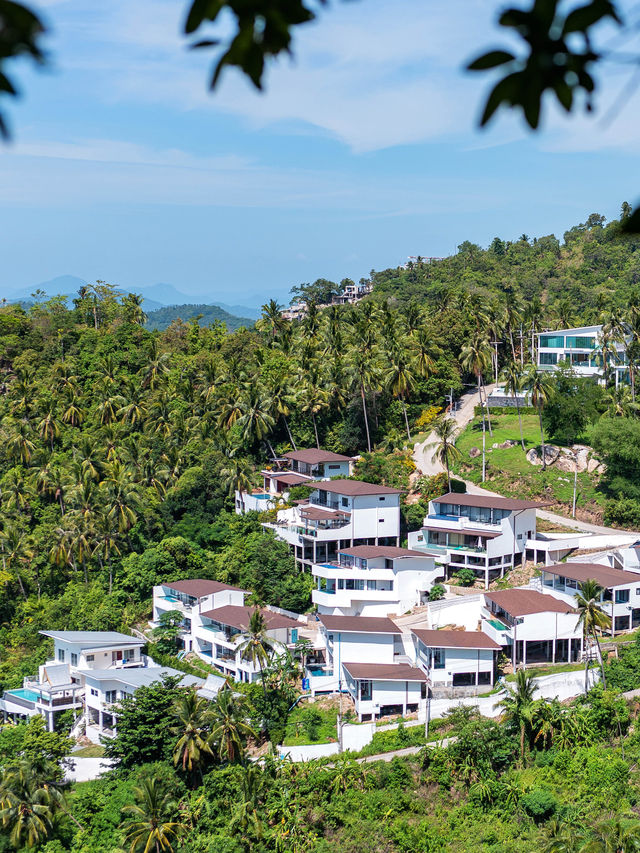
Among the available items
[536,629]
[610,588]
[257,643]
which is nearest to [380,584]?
[536,629]

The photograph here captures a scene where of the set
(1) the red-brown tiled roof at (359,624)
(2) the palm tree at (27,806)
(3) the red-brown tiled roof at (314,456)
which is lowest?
(2) the palm tree at (27,806)

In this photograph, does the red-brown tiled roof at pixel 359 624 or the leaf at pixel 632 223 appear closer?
the leaf at pixel 632 223

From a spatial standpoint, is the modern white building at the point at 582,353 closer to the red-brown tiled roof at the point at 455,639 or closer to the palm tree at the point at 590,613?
the red-brown tiled roof at the point at 455,639

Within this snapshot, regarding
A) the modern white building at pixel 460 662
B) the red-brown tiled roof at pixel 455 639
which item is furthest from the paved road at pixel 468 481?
the modern white building at pixel 460 662

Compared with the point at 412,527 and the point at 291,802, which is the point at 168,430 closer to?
→ the point at 412,527

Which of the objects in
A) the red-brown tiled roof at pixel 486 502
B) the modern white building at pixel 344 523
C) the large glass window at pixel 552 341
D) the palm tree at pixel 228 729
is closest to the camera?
the palm tree at pixel 228 729

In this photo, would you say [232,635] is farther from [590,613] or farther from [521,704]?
[590,613]

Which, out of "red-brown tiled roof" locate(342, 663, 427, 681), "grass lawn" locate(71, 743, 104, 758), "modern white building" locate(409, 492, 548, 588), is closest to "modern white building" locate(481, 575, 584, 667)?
"red-brown tiled roof" locate(342, 663, 427, 681)
